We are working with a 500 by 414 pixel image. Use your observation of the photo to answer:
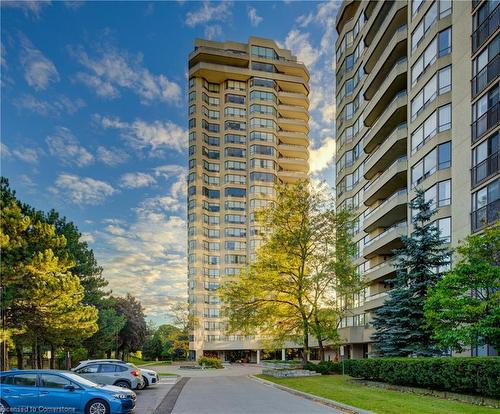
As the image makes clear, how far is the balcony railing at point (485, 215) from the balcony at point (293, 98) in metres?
71.1

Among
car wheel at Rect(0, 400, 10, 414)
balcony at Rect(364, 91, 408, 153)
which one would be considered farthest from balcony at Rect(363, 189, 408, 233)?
car wheel at Rect(0, 400, 10, 414)

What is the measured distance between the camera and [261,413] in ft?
49.3

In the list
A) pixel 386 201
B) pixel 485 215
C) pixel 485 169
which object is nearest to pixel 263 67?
pixel 386 201

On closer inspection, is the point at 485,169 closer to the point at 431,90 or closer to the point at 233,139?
the point at 431,90

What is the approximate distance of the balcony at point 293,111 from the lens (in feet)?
312

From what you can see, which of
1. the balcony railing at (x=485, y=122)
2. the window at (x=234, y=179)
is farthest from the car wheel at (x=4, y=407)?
the window at (x=234, y=179)

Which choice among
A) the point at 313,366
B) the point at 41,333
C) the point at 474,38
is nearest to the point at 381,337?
the point at 313,366

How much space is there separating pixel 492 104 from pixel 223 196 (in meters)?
68.5

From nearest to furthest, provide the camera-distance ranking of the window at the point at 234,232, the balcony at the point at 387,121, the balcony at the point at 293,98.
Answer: the balcony at the point at 387,121 < the window at the point at 234,232 < the balcony at the point at 293,98

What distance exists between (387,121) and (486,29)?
15195mm

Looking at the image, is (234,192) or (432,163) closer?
(432,163)

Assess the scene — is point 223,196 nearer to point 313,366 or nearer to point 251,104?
point 251,104

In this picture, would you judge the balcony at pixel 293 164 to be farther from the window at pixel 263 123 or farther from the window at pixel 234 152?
the window at pixel 234 152

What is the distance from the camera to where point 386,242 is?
41406 mm
